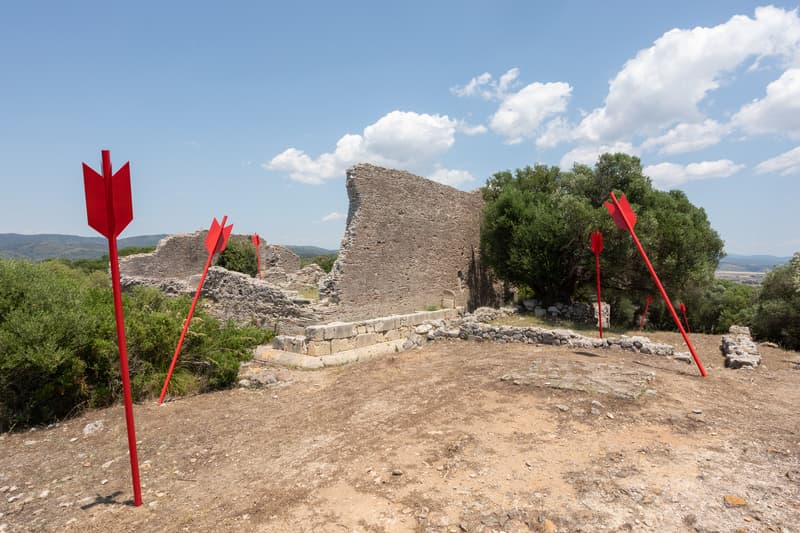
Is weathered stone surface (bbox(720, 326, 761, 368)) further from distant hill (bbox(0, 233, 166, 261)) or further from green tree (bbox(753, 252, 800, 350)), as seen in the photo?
distant hill (bbox(0, 233, 166, 261))

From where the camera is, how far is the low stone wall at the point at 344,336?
10.0 m

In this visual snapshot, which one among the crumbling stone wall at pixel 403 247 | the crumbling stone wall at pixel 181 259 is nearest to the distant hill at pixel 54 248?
the crumbling stone wall at pixel 181 259

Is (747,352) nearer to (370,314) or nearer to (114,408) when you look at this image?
(370,314)

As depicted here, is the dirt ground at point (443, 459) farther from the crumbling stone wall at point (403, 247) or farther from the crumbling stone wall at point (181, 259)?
the crumbling stone wall at point (181, 259)

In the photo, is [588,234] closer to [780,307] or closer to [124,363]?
[780,307]

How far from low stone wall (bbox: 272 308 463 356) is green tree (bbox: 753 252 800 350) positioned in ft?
44.4

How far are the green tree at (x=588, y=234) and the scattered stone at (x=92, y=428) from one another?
12321 millimetres

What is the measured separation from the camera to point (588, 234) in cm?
1361

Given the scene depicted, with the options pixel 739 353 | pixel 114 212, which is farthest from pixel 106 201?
pixel 739 353

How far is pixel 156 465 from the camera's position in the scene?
14.9ft

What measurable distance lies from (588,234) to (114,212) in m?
13.0

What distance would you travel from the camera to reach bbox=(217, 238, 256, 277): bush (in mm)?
23938

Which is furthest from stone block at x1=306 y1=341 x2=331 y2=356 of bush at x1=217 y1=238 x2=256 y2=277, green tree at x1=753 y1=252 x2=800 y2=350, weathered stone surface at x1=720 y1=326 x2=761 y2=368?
green tree at x1=753 y1=252 x2=800 y2=350

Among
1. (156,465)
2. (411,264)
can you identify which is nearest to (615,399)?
(156,465)
